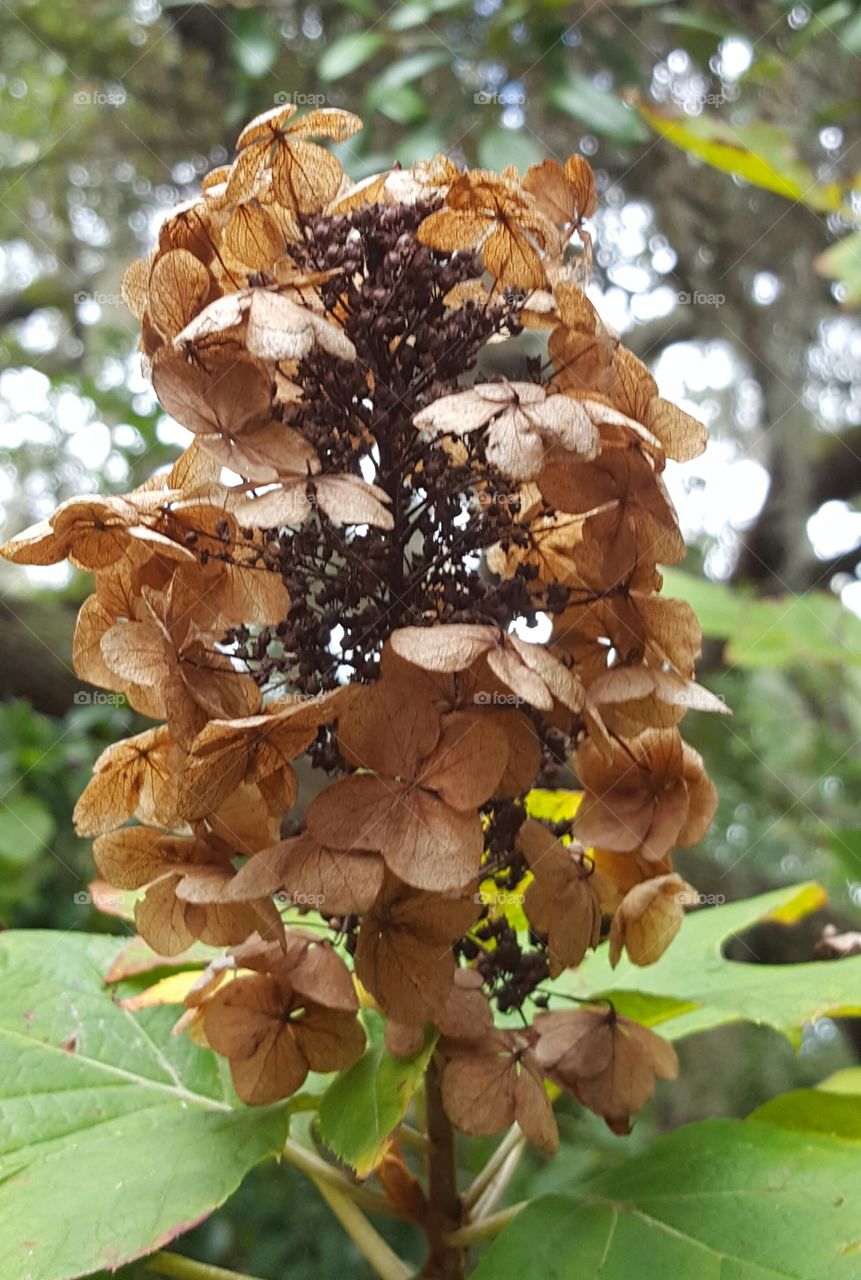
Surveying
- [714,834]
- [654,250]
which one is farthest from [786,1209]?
[654,250]

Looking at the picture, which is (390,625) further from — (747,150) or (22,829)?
(747,150)

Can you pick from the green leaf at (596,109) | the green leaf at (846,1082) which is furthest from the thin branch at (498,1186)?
the green leaf at (596,109)

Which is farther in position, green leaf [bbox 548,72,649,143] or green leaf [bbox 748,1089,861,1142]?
green leaf [bbox 548,72,649,143]

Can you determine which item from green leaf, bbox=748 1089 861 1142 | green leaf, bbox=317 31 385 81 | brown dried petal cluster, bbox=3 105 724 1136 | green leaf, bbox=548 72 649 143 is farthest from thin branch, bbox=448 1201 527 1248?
green leaf, bbox=317 31 385 81

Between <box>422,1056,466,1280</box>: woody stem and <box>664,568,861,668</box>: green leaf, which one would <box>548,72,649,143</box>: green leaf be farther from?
<box>422,1056,466,1280</box>: woody stem

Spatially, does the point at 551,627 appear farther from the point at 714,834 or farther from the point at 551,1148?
the point at 714,834

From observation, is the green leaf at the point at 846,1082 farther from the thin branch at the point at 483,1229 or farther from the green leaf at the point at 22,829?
the green leaf at the point at 22,829
